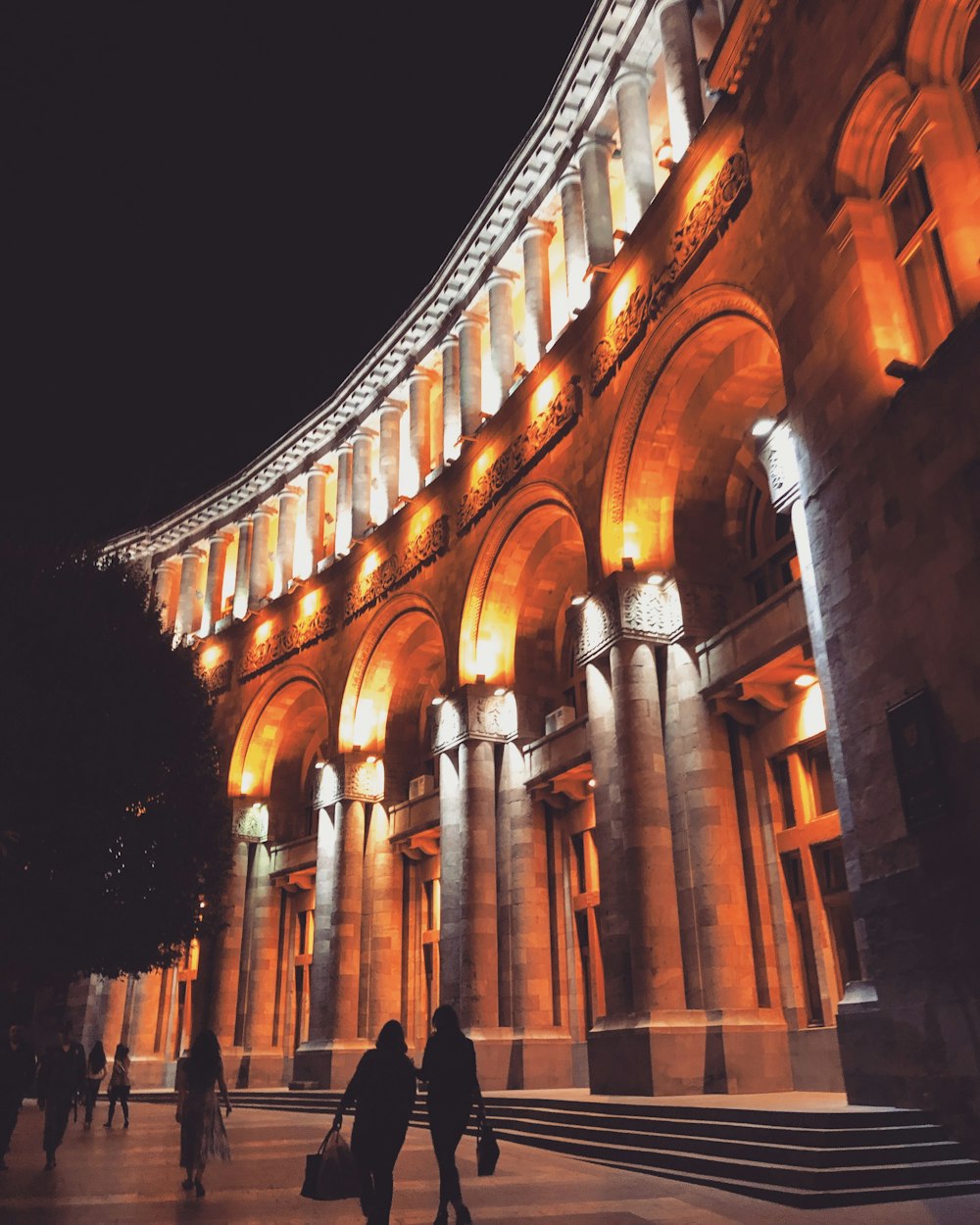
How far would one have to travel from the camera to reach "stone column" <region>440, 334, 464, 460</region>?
22812 mm

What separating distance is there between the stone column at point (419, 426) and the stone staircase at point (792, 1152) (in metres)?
16.4

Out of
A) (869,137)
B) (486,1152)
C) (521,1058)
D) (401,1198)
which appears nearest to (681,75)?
(869,137)

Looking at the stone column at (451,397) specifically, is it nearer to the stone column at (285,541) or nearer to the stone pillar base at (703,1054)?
the stone column at (285,541)

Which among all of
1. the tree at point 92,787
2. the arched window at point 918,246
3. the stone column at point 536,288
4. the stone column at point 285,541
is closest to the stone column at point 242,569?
the stone column at point 285,541

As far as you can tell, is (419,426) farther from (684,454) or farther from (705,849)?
(705,849)

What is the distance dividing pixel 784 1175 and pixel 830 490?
662 cm

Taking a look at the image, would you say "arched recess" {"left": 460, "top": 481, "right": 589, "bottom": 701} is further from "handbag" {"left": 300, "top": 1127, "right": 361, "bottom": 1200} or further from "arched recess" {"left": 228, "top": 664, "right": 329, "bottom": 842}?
"handbag" {"left": 300, "top": 1127, "right": 361, "bottom": 1200}

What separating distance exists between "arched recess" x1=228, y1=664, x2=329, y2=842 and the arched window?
2089 cm

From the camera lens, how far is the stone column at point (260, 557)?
30312mm

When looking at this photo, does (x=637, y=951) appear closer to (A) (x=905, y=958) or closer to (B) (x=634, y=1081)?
(B) (x=634, y=1081)

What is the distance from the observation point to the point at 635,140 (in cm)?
1786

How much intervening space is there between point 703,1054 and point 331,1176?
8.36 metres

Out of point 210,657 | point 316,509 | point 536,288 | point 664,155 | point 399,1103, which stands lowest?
point 399,1103

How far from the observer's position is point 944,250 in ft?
32.1
